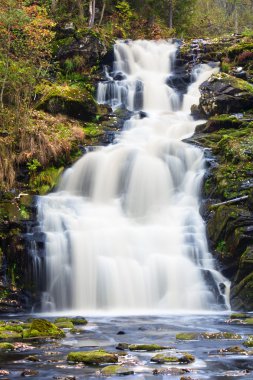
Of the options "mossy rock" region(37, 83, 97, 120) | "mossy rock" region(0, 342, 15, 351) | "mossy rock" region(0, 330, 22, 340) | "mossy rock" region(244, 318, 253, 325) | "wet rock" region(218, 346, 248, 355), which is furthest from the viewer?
"mossy rock" region(37, 83, 97, 120)

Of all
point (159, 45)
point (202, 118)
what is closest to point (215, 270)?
point (202, 118)

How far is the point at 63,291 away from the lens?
13.3 metres

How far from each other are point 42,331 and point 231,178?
8.34 metres

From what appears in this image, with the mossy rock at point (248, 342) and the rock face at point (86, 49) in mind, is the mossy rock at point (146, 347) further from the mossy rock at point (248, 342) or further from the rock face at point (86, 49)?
the rock face at point (86, 49)

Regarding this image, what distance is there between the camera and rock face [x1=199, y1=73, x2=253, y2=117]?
805 inches

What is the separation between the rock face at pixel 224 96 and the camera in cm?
2044

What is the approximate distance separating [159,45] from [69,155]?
13812 millimetres

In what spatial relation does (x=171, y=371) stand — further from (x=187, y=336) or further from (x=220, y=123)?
(x=220, y=123)

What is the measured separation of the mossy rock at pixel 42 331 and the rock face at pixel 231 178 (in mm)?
5246

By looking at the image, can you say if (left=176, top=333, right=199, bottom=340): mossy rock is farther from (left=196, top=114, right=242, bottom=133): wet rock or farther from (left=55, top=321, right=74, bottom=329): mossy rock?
(left=196, top=114, right=242, bottom=133): wet rock

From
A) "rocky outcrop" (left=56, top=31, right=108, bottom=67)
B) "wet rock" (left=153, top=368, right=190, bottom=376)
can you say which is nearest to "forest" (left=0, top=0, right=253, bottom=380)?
"wet rock" (left=153, top=368, right=190, bottom=376)

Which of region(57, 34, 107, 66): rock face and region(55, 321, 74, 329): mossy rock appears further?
region(57, 34, 107, 66): rock face

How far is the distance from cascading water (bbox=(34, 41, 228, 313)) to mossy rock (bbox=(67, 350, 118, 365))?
18.1 ft

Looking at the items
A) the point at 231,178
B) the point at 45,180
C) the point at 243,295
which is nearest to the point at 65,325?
the point at 243,295
